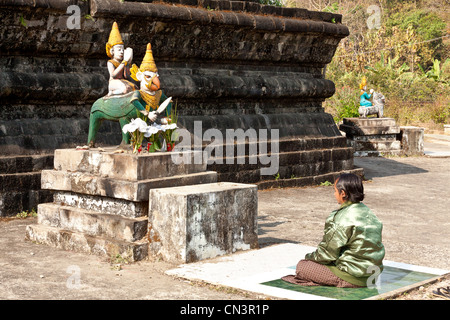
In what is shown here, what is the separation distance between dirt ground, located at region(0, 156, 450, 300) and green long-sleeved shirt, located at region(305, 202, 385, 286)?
36cm

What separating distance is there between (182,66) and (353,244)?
611 centimetres

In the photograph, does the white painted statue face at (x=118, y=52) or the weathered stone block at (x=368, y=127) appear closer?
the white painted statue face at (x=118, y=52)

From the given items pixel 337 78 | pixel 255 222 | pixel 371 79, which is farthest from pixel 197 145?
pixel 337 78

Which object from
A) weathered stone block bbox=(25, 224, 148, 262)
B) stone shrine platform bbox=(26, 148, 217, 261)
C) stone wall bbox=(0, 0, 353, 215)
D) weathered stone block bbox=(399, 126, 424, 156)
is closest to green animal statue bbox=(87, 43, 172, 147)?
stone shrine platform bbox=(26, 148, 217, 261)

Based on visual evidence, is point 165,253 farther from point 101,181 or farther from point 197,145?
point 197,145

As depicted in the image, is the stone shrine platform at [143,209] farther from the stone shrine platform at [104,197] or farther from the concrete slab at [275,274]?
the concrete slab at [275,274]

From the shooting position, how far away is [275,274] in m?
5.75

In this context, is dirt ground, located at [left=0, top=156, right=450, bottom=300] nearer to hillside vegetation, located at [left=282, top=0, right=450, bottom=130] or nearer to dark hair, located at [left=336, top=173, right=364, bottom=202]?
dark hair, located at [left=336, top=173, right=364, bottom=202]

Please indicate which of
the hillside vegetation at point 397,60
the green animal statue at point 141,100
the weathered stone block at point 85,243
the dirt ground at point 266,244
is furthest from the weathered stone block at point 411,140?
the weathered stone block at point 85,243

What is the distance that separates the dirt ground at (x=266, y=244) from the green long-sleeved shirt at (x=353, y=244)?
36 centimetres

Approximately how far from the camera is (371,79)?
94.9 feet

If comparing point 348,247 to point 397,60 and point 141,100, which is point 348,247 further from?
point 397,60

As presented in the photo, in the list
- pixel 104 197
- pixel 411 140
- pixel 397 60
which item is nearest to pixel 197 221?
pixel 104 197

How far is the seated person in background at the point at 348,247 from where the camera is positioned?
206 inches
